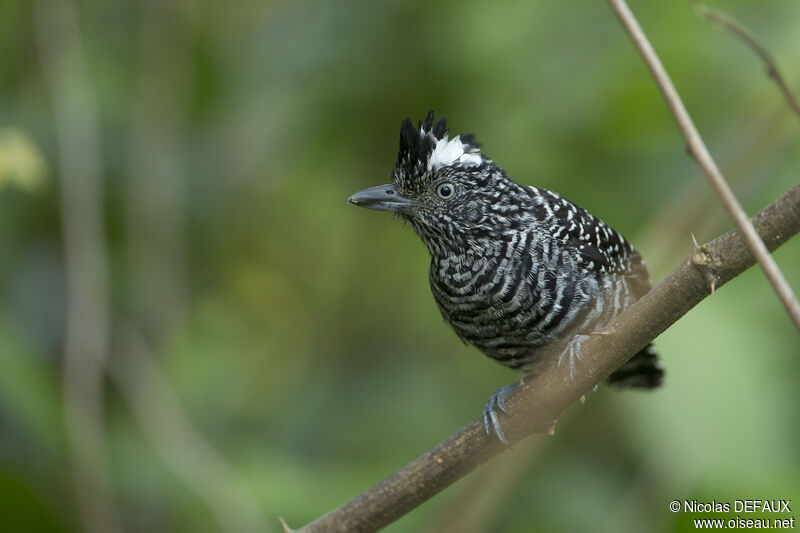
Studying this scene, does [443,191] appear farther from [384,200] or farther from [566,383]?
[566,383]

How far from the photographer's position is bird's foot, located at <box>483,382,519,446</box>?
2.43 meters

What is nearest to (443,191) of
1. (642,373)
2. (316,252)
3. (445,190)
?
(445,190)

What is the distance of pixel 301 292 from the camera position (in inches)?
177

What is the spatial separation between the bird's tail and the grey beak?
98 centimetres

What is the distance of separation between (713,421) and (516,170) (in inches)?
57.1

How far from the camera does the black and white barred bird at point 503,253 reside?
2941mm

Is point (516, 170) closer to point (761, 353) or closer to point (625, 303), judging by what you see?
point (625, 303)

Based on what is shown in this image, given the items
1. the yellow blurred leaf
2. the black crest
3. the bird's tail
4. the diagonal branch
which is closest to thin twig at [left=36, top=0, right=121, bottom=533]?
the yellow blurred leaf

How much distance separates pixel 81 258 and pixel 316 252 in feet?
4.09

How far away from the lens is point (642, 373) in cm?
331

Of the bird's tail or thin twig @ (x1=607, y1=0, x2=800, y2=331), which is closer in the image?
thin twig @ (x1=607, y1=0, x2=800, y2=331)

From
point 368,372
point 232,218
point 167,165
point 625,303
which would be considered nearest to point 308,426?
point 368,372

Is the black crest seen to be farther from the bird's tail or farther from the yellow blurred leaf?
the yellow blurred leaf

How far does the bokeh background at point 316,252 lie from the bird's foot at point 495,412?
0.18 m
